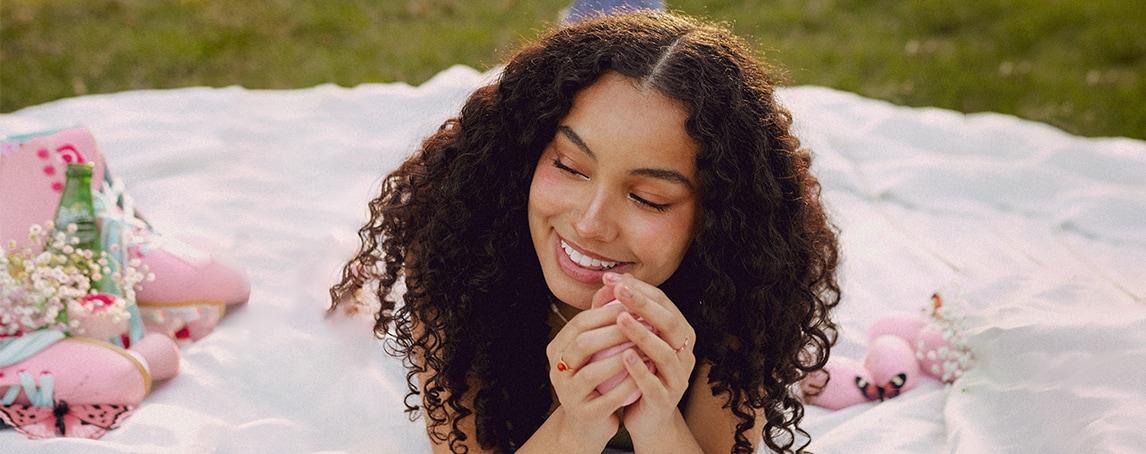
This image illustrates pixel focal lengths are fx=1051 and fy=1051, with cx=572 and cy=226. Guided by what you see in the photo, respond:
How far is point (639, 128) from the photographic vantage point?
2133 millimetres

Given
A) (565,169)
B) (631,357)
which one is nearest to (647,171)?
(565,169)

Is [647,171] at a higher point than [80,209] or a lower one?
higher

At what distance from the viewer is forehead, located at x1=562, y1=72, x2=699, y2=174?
2.13 m

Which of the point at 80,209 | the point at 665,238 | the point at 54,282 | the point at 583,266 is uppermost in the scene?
the point at 665,238

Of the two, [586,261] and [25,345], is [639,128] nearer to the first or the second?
[586,261]

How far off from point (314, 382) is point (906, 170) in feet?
8.56

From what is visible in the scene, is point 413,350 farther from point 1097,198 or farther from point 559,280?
point 1097,198

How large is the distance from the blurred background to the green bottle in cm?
255

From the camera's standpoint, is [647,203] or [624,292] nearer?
[624,292]

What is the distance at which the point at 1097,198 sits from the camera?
4.23 m

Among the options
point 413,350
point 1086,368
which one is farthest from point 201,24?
point 1086,368

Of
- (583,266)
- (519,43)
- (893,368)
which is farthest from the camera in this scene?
(519,43)

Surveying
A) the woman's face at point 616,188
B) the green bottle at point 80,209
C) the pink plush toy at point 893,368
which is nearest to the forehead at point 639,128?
the woman's face at point 616,188

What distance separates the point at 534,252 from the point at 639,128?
1.93ft
